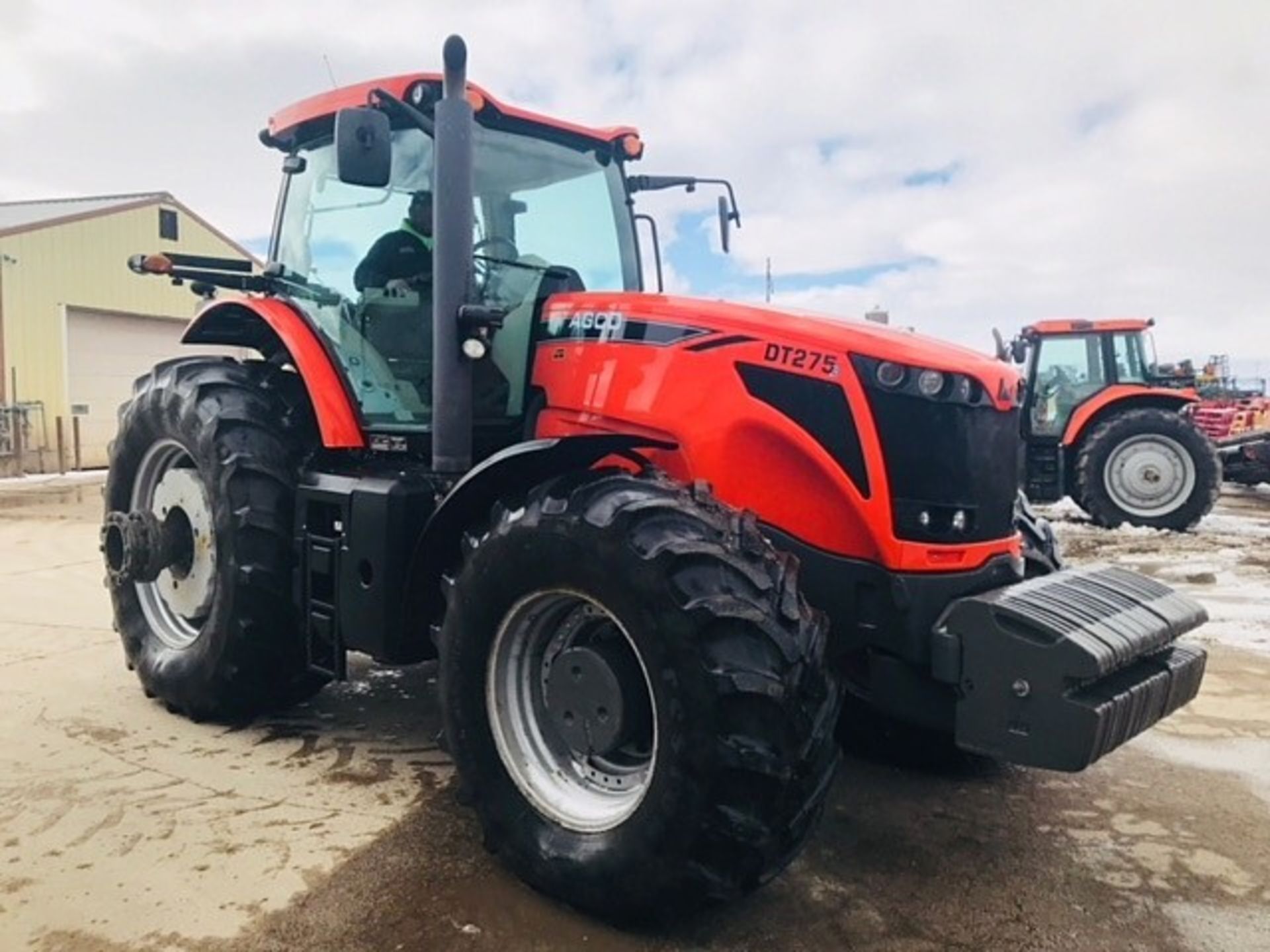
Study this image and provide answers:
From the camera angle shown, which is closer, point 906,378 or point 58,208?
point 906,378

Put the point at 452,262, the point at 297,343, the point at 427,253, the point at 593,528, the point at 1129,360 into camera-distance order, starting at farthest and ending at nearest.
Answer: the point at 1129,360
the point at 297,343
the point at 427,253
the point at 452,262
the point at 593,528

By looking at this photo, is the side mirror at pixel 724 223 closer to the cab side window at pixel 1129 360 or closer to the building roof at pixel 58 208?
the cab side window at pixel 1129 360

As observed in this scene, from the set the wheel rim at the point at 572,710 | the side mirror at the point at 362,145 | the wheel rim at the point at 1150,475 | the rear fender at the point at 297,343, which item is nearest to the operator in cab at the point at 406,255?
the rear fender at the point at 297,343

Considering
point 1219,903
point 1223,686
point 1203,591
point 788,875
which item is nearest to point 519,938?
point 788,875

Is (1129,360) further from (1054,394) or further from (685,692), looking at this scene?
(685,692)

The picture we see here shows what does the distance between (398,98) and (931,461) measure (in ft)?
7.43

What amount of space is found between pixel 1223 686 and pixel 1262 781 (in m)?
1.31

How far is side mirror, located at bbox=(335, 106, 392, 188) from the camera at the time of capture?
10.5 feet

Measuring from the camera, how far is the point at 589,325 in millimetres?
3422

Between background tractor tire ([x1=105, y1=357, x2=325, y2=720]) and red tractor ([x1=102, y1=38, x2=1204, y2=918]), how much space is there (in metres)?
0.02

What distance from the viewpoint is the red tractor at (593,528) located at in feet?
8.21

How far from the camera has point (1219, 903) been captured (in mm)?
2818

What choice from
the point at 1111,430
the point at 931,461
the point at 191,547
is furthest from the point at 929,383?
the point at 1111,430

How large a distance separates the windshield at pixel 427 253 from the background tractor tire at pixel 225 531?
425 millimetres
